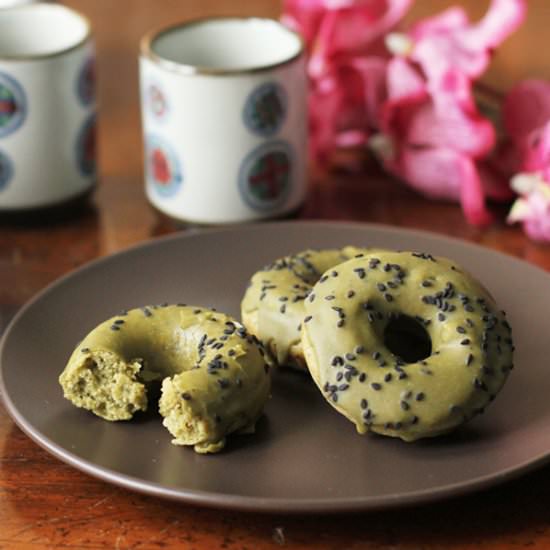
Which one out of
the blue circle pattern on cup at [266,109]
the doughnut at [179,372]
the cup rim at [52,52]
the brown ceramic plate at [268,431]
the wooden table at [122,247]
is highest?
the cup rim at [52,52]

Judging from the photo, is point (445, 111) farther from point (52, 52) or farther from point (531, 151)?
point (52, 52)

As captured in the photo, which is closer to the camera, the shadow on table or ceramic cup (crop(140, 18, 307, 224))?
the shadow on table

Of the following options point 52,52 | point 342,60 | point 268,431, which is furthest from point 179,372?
point 342,60

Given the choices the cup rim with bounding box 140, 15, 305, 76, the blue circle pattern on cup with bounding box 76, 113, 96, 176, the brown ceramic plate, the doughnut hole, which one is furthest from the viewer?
the blue circle pattern on cup with bounding box 76, 113, 96, 176

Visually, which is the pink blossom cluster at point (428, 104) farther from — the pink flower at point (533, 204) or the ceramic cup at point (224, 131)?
the ceramic cup at point (224, 131)

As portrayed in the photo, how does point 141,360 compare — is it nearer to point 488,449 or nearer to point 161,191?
point 488,449

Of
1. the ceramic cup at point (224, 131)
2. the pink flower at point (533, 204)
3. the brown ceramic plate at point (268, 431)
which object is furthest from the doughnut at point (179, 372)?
the pink flower at point (533, 204)

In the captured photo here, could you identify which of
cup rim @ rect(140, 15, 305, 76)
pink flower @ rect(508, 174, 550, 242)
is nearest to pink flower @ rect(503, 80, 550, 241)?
pink flower @ rect(508, 174, 550, 242)

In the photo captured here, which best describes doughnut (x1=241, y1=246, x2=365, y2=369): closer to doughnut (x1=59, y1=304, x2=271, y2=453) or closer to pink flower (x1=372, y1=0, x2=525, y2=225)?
doughnut (x1=59, y1=304, x2=271, y2=453)

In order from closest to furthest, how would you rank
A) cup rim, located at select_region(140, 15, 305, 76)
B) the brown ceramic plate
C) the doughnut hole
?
the brown ceramic plate → the doughnut hole → cup rim, located at select_region(140, 15, 305, 76)
